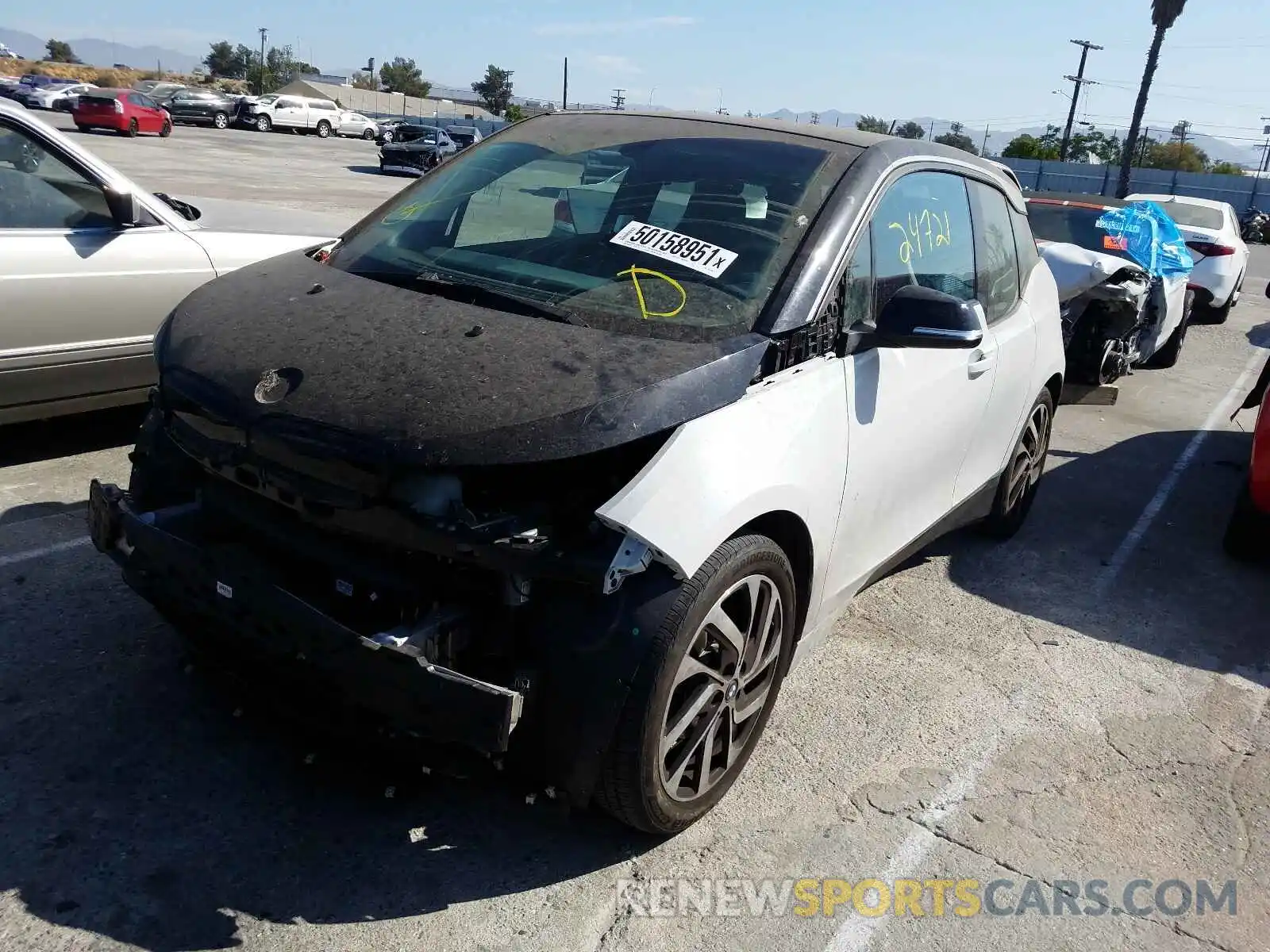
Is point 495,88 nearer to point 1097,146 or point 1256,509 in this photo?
point 1097,146

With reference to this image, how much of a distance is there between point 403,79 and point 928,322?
107m

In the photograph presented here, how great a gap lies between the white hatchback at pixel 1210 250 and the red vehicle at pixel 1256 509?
7729 millimetres

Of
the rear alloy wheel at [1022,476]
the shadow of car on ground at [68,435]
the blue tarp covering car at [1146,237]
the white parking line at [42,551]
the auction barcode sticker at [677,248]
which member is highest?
the auction barcode sticker at [677,248]

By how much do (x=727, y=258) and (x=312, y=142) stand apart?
144 ft

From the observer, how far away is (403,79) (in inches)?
3939

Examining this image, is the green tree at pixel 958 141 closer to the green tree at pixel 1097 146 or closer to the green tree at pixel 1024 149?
the green tree at pixel 1024 149

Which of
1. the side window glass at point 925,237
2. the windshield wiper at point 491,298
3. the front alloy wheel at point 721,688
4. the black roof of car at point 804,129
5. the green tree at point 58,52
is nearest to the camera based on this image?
the front alloy wheel at point 721,688

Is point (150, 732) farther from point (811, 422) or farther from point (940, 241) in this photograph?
point (940, 241)

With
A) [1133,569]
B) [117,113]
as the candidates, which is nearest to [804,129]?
[1133,569]

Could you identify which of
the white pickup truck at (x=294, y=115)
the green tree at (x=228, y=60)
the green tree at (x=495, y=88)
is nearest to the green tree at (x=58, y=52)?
the green tree at (x=228, y=60)

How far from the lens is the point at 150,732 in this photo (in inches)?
117

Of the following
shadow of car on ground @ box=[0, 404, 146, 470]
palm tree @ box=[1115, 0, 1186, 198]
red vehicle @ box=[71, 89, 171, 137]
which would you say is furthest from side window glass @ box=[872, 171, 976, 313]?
palm tree @ box=[1115, 0, 1186, 198]

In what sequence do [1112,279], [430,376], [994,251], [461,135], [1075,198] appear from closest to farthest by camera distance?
[430,376], [994,251], [1112,279], [1075,198], [461,135]

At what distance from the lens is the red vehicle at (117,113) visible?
32.2 meters
